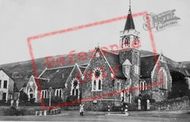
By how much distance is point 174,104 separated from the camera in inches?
177

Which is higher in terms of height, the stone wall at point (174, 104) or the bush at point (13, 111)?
the stone wall at point (174, 104)

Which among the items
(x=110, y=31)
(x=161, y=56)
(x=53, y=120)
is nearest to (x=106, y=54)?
(x=110, y=31)

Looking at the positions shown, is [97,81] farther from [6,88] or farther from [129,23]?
[6,88]

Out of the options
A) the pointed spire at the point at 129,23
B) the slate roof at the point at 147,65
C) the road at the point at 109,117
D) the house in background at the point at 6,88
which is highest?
the pointed spire at the point at 129,23

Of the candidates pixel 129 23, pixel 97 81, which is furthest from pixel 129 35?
pixel 97 81

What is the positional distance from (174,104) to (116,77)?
0.68 metres

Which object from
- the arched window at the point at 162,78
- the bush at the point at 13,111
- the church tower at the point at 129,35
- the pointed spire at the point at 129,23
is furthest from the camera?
the bush at the point at 13,111

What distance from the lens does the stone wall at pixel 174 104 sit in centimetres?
445

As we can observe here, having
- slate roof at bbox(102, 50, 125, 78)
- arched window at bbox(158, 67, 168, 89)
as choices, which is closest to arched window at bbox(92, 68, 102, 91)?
slate roof at bbox(102, 50, 125, 78)

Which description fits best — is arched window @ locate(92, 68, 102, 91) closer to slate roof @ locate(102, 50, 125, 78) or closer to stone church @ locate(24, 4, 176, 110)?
stone church @ locate(24, 4, 176, 110)

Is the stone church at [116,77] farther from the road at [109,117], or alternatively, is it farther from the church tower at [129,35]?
the road at [109,117]

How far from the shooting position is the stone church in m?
4.62

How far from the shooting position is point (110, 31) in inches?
194

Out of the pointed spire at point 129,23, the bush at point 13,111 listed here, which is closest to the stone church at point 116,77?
the pointed spire at point 129,23
